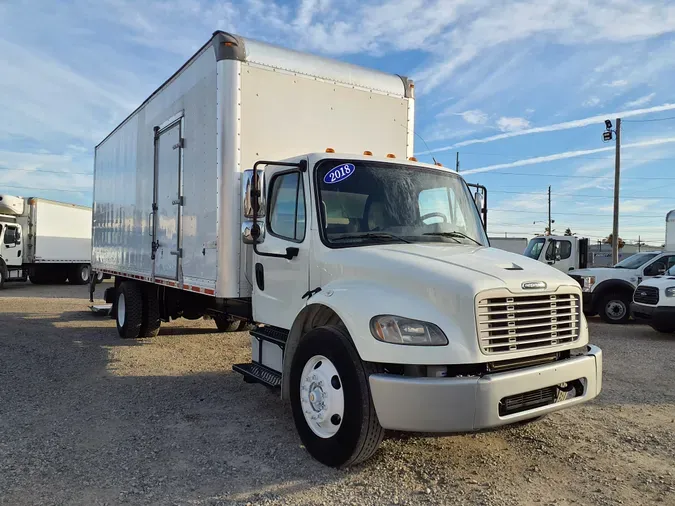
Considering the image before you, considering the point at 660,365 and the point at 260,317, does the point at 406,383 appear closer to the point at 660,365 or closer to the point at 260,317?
the point at 260,317

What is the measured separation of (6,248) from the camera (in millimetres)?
21938

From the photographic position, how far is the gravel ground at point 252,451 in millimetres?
3688

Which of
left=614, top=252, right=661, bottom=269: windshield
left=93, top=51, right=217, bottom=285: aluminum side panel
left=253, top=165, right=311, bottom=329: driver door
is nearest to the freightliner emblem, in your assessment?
left=253, top=165, right=311, bottom=329: driver door

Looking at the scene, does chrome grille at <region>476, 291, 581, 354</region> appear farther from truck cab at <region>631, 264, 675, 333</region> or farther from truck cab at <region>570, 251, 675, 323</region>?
truck cab at <region>570, 251, 675, 323</region>

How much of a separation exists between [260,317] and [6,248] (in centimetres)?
2072

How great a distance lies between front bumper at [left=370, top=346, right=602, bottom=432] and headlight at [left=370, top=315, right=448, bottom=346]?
0.77 ft

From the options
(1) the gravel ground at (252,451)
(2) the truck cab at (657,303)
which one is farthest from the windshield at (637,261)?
(1) the gravel ground at (252,451)

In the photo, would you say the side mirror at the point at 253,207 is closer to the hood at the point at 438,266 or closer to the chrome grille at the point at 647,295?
the hood at the point at 438,266

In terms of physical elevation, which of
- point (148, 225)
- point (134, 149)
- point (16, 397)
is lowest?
point (16, 397)

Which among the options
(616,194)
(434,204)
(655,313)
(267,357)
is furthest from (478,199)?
(616,194)

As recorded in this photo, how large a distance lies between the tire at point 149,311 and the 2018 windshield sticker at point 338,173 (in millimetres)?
5563

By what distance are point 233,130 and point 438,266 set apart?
2.87 m

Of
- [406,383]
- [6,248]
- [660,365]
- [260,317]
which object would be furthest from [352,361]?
[6,248]

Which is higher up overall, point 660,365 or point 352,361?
point 352,361
